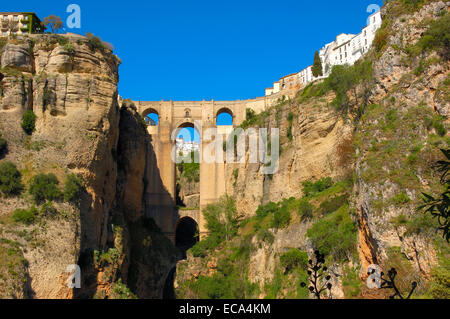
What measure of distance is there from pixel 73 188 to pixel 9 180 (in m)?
3.25

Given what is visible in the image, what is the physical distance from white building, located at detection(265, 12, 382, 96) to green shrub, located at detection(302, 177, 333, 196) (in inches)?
585

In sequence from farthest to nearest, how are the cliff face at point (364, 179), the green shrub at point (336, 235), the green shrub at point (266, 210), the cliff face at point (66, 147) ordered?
1. the green shrub at point (266, 210)
2. the green shrub at point (336, 235)
3. the cliff face at point (66, 147)
4. the cliff face at point (364, 179)

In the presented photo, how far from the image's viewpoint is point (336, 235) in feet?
89.8

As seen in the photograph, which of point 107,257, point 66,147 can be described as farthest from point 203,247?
point 66,147

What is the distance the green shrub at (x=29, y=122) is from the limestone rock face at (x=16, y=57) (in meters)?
3.71

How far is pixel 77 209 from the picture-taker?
27406 millimetres

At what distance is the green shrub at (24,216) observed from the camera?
25.0m

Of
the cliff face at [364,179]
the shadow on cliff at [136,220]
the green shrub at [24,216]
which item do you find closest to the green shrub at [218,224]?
the cliff face at [364,179]

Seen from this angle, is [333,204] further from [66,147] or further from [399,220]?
[66,147]

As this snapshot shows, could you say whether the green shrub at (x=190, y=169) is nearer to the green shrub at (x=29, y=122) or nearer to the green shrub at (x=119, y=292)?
the green shrub at (x=119, y=292)

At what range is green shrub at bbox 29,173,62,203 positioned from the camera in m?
26.2

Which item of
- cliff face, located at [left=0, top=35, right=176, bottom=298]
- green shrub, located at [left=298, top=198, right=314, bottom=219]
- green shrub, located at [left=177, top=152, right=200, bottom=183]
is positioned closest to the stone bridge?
green shrub, located at [left=177, top=152, right=200, bottom=183]

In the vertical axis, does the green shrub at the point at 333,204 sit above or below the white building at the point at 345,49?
below

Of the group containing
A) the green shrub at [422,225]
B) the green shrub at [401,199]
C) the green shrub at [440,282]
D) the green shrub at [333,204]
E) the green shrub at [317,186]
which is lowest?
the green shrub at [440,282]
